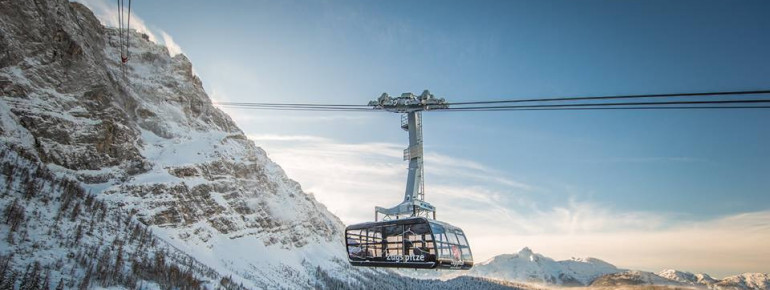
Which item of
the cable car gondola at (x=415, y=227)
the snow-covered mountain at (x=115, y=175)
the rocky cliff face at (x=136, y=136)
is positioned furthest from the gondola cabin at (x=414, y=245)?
the rocky cliff face at (x=136, y=136)

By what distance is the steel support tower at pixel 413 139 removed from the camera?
22172mm

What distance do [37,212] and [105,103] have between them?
114283 millimetres

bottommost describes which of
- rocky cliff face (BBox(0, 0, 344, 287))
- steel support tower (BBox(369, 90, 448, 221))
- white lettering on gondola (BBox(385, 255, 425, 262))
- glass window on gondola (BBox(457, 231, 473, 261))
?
white lettering on gondola (BBox(385, 255, 425, 262))

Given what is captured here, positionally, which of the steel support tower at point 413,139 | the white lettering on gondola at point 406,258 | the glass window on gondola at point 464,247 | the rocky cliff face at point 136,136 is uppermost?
the rocky cliff face at point 136,136

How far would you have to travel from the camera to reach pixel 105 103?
433 feet

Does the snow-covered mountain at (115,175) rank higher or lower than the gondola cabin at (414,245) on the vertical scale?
higher

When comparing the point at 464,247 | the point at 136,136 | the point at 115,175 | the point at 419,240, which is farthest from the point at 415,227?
the point at 136,136

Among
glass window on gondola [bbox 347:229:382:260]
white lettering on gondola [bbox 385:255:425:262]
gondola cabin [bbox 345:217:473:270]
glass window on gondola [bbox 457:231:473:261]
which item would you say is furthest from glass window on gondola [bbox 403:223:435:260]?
glass window on gondola [bbox 457:231:473:261]

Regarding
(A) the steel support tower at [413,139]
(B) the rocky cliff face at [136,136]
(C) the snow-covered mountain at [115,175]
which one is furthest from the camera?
(B) the rocky cliff face at [136,136]

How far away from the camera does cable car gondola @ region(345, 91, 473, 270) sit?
22422 mm

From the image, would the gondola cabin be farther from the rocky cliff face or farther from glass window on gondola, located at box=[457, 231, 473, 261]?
the rocky cliff face

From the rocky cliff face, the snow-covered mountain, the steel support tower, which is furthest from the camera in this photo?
the rocky cliff face

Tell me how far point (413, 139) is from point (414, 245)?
632cm

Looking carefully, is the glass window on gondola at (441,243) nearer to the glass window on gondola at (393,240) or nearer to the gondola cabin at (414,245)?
the gondola cabin at (414,245)
